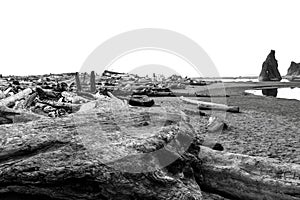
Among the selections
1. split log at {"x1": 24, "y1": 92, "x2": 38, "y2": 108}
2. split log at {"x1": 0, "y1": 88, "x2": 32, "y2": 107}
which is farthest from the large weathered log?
split log at {"x1": 24, "y1": 92, "x2": 38, "y2": 108}

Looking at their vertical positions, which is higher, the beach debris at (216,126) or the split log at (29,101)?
the split log at (29,101)

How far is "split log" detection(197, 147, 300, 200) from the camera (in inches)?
127

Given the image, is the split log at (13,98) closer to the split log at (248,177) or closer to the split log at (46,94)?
the split log at (46,94)

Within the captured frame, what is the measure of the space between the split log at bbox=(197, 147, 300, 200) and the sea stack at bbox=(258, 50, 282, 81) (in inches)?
3415

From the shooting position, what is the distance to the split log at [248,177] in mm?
3225

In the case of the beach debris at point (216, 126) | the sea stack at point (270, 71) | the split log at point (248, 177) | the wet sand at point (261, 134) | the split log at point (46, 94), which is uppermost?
the sea stack at point (270, 71)

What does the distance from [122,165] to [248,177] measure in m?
1.87

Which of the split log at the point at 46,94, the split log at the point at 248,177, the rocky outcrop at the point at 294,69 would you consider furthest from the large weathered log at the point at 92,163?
the rocky outcrop at the point at 294,69

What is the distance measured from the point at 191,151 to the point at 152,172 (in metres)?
1.06

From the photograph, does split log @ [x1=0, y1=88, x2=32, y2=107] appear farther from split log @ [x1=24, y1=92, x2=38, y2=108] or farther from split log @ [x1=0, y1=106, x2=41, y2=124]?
split log @ [x1=0, y1=106, x2=41, y2=124]

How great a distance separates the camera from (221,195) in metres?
3.69

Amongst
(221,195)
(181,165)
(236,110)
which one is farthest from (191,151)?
(236,110)

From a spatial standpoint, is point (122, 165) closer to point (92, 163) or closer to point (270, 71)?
point (92, 163)

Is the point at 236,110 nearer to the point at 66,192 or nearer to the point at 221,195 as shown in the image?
the point at 221,195
